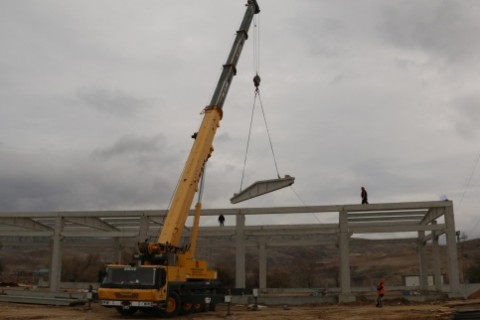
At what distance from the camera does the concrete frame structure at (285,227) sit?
92.2 ft

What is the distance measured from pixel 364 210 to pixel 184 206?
1454 centimetres

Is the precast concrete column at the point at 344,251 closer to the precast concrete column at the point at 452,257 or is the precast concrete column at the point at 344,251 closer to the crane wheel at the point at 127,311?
the precast concrete column at the point at 452,257

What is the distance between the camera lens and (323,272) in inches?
3959

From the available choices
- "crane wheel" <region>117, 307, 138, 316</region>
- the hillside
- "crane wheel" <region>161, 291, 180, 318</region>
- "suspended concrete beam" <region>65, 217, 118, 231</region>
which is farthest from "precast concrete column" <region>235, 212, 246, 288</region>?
"crane wheel" <region>161, 291, 180, 318</region>

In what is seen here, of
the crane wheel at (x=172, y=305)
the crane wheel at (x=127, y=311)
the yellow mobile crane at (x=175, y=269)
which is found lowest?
the crane wheel at (x=127, y=311)

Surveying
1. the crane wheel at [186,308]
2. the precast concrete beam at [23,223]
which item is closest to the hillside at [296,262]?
the precast concrete beam at [23,223]

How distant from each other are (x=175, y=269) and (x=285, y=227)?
18.4 m

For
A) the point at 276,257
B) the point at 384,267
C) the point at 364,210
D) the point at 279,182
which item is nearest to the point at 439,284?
the point at 364,210

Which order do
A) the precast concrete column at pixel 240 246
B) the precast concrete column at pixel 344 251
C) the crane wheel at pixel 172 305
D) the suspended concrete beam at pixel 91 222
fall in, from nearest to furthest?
1. the crane wheel at pixel 172 305
2. the precast concrete column at pixel 344 251
3. the precast concrete column at pixel 240 246
4. the suspended concrete beam at pixel 91 222

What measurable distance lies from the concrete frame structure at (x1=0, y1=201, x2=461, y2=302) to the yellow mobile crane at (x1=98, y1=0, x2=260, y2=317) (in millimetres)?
10574

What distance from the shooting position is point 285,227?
35.4 meters

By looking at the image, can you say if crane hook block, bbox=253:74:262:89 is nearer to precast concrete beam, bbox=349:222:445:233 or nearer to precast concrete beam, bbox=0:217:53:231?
precast concrete beam, bbox=349:222:445:233

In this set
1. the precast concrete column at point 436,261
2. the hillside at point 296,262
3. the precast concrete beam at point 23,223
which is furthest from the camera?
the hillside at point 296,262

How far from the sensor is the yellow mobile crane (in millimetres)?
17109
